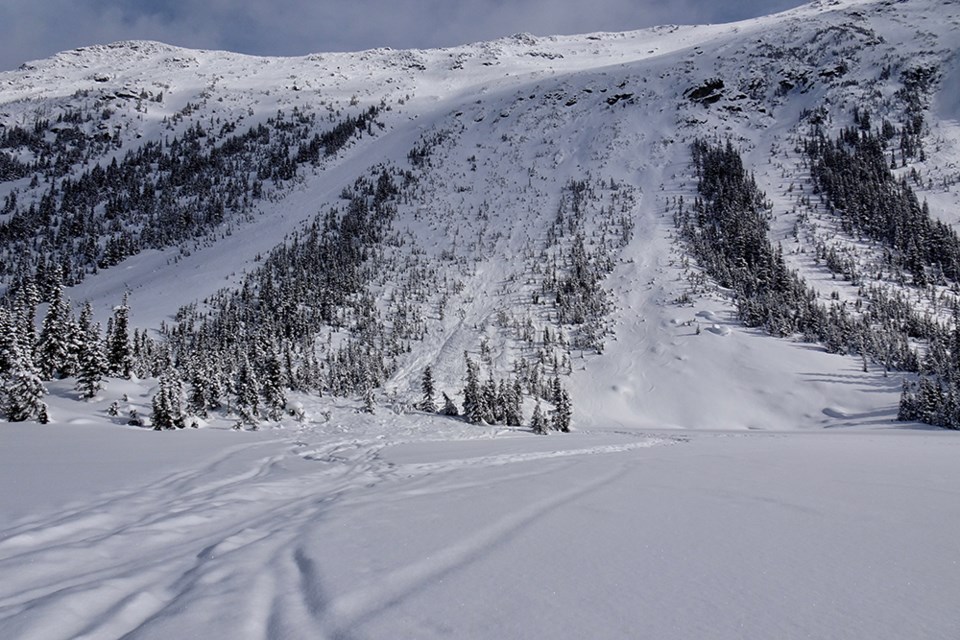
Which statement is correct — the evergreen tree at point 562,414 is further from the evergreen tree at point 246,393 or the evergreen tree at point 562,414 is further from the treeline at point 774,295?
the treeline at point 774,295

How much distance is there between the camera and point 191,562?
3559 mm

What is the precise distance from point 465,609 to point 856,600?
2.05m

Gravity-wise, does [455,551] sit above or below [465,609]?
below

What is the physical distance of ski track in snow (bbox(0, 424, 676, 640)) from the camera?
8.03 feet

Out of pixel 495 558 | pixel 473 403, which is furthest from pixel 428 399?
→ pixel 495 558

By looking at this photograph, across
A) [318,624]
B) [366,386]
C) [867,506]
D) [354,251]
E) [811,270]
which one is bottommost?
[366,386]

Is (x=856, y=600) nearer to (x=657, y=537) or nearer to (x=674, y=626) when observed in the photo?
(x=674, y=626)

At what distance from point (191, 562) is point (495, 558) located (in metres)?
2.48

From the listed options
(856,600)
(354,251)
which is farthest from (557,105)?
(856,600)

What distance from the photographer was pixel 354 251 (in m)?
89.5

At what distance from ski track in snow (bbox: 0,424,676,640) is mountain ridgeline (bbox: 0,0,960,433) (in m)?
22.7

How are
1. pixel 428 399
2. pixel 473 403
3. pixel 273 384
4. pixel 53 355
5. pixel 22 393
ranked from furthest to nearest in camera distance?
pixel 428 399
pixel 473 403
pixel 273 384
pixel 53 355
pixel 22 393

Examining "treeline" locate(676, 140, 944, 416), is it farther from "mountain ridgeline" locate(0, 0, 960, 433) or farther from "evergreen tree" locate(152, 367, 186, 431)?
"evergreen tree" locate(152, 367, 186, 431)

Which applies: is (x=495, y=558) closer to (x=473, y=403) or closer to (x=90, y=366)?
(x=90, y=366)
